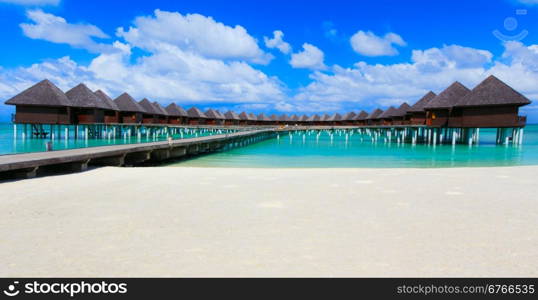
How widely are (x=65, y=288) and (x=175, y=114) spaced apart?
51.3 meters

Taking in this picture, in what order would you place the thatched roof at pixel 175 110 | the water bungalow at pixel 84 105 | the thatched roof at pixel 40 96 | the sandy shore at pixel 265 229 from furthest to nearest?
1. the thatched roof at pixel 175 110
2. the water bungalow at pixel 84 105
3. the thatched roof at pixel 40 96
4. the sandy shore at pixel 265 229

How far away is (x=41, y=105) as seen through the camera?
100 feet

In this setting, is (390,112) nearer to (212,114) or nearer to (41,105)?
(212,114)

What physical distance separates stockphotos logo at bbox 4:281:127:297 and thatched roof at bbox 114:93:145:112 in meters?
41.1

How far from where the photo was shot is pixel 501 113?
88.0ft

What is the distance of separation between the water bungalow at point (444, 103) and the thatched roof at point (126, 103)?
3206 cm

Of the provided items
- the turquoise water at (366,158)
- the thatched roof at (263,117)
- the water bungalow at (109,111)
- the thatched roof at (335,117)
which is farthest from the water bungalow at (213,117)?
the turquoise water at (366,158)

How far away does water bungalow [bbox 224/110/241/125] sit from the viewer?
66562mm

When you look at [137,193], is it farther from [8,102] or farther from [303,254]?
[8,102]

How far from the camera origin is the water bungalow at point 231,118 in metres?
66.6

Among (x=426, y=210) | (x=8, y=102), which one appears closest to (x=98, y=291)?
(x=426, y=210)

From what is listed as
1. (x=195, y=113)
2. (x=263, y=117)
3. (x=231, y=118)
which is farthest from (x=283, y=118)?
(x=195, y=113)

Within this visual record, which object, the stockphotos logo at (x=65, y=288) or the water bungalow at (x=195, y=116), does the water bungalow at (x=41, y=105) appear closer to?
the water bungalow at (x=195, y=116)

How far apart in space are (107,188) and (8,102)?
30.0 m
